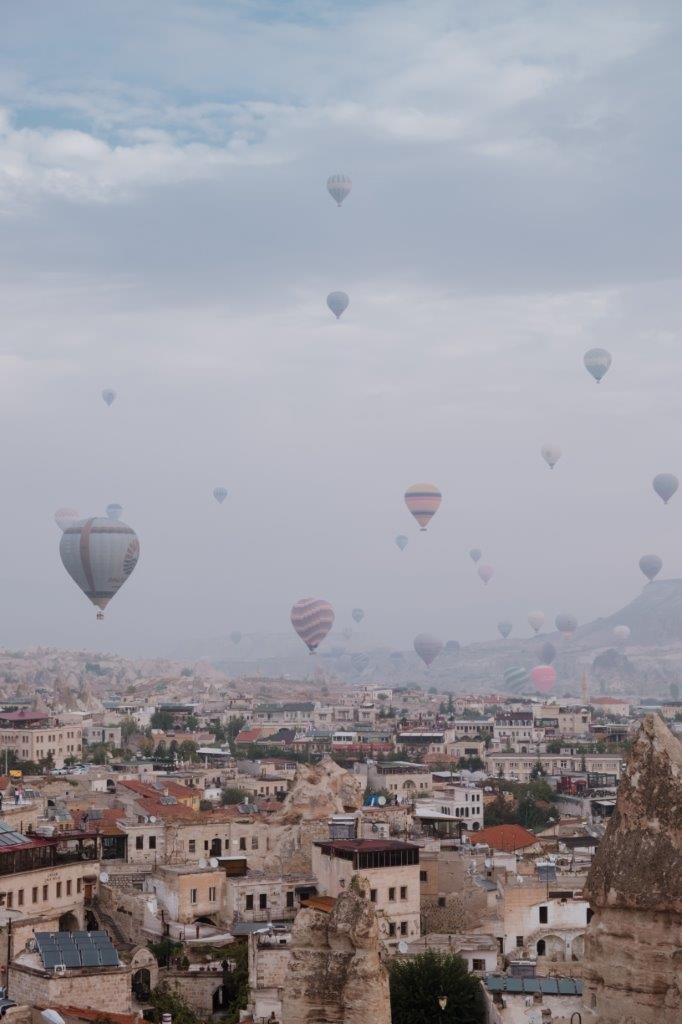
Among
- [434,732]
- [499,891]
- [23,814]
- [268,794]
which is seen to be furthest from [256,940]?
[434,732]

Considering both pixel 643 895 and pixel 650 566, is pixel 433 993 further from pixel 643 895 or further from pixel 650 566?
pixel 650 566

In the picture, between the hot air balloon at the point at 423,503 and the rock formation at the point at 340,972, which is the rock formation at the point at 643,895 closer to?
the rock formation at the point at 340,972

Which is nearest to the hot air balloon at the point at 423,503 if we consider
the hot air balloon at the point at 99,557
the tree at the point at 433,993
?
the hot air balloon at the point at 99,557

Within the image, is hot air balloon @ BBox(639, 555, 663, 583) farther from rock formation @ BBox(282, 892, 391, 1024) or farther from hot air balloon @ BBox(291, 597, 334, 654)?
rock formation @ BBox(282, 892, 391, 1024)

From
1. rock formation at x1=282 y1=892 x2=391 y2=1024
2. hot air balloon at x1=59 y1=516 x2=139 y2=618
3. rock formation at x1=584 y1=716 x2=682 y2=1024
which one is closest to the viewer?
rock formation at x1=584 y1=716 x2=682 y2=1024

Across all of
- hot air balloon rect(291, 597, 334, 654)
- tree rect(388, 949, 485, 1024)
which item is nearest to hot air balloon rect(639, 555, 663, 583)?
hot air balloon rect(291, 597, 334, 654)

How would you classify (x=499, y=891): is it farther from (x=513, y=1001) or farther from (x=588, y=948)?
(x=588, y=948)

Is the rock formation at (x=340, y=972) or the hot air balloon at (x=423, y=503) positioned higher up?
the hot air balloon at (x=423, y=503)
